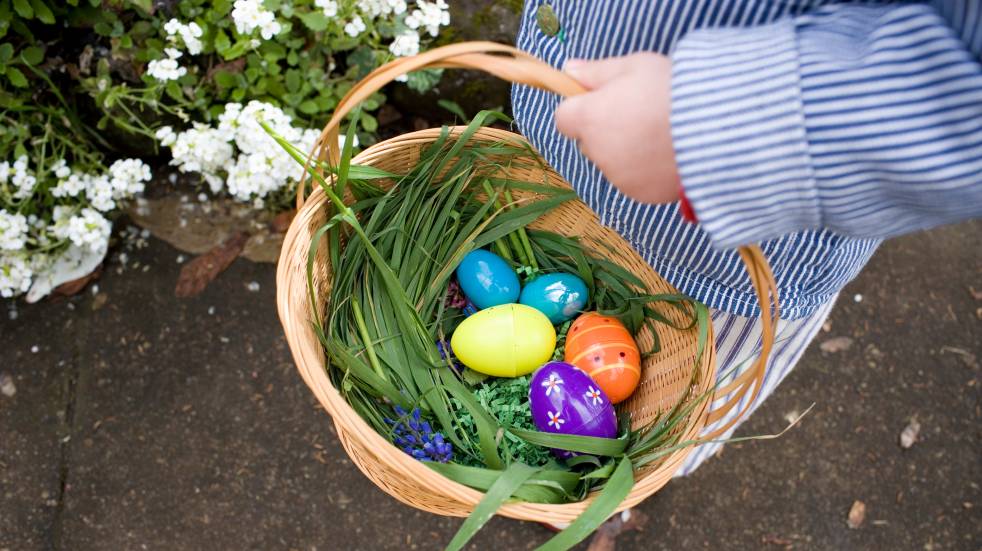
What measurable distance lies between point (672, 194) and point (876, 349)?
1.51m

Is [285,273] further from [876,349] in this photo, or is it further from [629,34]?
[876,349]

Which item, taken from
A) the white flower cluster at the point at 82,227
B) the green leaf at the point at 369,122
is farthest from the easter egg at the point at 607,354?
the white flower cluster at the point at 82,227

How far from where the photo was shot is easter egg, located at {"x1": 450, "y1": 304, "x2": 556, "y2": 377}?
141 centimetres

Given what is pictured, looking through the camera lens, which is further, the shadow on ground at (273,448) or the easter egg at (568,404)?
the shadow on ground at (273,448)

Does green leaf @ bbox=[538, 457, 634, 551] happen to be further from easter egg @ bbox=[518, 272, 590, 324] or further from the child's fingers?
the child's fingers

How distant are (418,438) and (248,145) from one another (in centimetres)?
74

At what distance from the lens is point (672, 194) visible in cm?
82

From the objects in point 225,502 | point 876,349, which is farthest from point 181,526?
point 876,349

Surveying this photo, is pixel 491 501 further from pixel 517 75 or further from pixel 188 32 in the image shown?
pixel 188 32

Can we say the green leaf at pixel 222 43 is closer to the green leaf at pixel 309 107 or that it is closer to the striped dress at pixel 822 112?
the green leaf at pixel 309 107

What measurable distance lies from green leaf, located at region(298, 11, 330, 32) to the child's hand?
3.46 feet

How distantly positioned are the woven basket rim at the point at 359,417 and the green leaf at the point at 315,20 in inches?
19.1

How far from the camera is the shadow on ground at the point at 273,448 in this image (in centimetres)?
178

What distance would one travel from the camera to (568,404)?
4.35 feet
